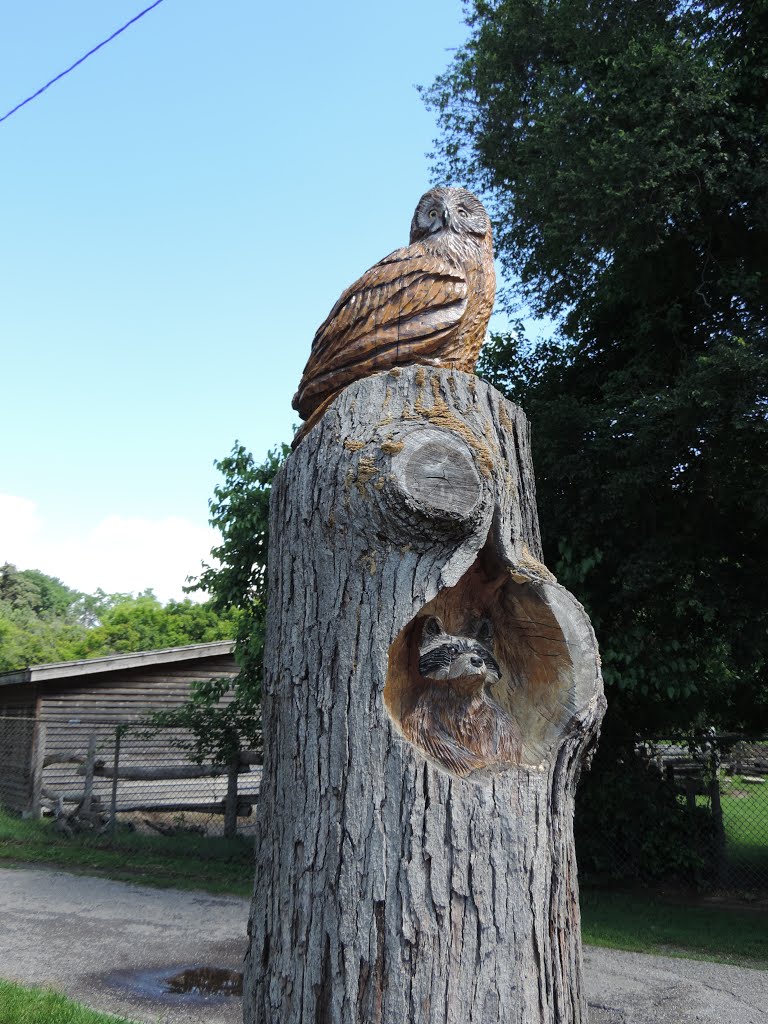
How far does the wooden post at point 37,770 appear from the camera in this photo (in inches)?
508

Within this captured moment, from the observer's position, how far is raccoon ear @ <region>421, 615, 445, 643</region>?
265 centimetres

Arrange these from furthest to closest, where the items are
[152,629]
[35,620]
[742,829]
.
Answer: [35,620] < [152,629] < [742,829]

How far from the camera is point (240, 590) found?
401 inches

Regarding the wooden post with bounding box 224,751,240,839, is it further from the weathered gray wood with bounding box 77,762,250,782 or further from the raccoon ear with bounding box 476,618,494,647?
the raccoon ear with bounding box 476,618,494,647

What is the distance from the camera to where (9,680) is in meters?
13.8

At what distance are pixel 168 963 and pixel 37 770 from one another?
7.86 m

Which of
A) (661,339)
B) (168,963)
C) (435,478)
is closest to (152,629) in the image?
(661,339)

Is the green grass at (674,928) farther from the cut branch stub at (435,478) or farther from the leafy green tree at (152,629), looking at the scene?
the leafy green tree at (152,629)

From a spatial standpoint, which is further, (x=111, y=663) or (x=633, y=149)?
(x=111, y=663)

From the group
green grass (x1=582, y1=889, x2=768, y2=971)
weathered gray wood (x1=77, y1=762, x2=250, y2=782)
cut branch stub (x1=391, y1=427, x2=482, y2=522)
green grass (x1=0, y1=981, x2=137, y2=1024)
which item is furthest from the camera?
weathered gray wood (x1=77, y1=762, x2=250, y2=782)

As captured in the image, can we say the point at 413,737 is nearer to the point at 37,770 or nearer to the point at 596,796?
the point at 596,796

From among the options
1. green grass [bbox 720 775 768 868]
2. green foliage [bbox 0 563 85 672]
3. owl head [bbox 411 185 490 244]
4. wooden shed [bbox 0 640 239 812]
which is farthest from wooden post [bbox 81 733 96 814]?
green foliage [bbox 0 563 85 672]

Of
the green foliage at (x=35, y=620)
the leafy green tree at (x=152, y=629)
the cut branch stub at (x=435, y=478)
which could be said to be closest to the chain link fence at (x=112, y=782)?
the cut branch stub at (x=435, y=478)

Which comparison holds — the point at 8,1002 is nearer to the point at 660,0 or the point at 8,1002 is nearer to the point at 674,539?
the point at 674,539
